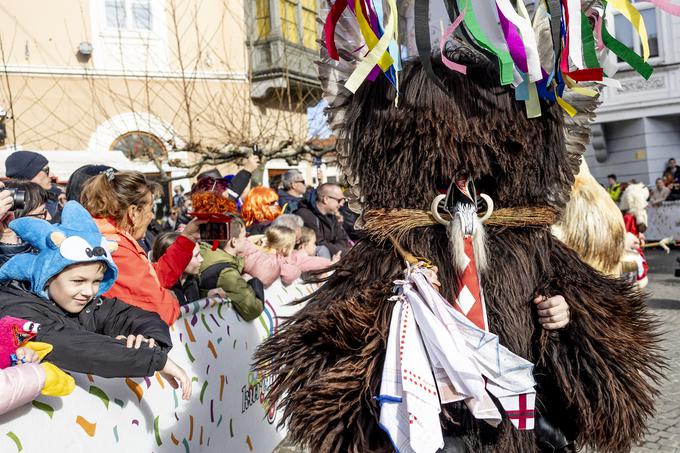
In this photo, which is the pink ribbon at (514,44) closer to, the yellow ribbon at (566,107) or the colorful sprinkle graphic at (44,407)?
the yellow ribbon at (566,107)

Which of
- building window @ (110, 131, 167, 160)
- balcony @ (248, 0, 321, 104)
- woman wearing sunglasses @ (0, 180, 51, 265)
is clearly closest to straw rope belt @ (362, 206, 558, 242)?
woman wearing sunglasses @ (0, 180, 51, 265)

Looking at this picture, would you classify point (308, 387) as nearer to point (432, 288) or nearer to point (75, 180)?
point (432, 288)

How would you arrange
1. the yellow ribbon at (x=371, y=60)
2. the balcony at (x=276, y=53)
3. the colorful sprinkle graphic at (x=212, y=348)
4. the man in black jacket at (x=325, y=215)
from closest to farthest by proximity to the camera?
the yellow ribbon at (x=371, y=60) → the colorful sprinkle graphic at (x=212, y=348) → the man in black jacket at (x=325, y=215) → the balcony at (x=276, y=53)

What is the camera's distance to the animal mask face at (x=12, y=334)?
174 centimetres

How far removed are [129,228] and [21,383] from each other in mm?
1259

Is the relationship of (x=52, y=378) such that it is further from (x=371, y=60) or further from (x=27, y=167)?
(x=27, y=167)

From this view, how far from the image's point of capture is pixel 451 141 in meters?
1.94

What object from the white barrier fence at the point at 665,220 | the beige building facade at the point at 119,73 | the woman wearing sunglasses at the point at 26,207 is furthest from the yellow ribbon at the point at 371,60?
the white barrier fence at the point at 665,220

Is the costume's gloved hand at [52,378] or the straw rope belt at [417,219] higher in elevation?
the straw rope belt at [417,219]

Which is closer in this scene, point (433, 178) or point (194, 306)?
point (433, 178)

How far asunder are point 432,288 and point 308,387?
1.59 feet

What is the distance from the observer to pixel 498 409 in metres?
1.94

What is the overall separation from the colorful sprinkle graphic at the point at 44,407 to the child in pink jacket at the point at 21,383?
6cm

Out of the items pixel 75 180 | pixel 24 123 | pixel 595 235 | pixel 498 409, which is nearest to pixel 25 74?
pixel 24 123
